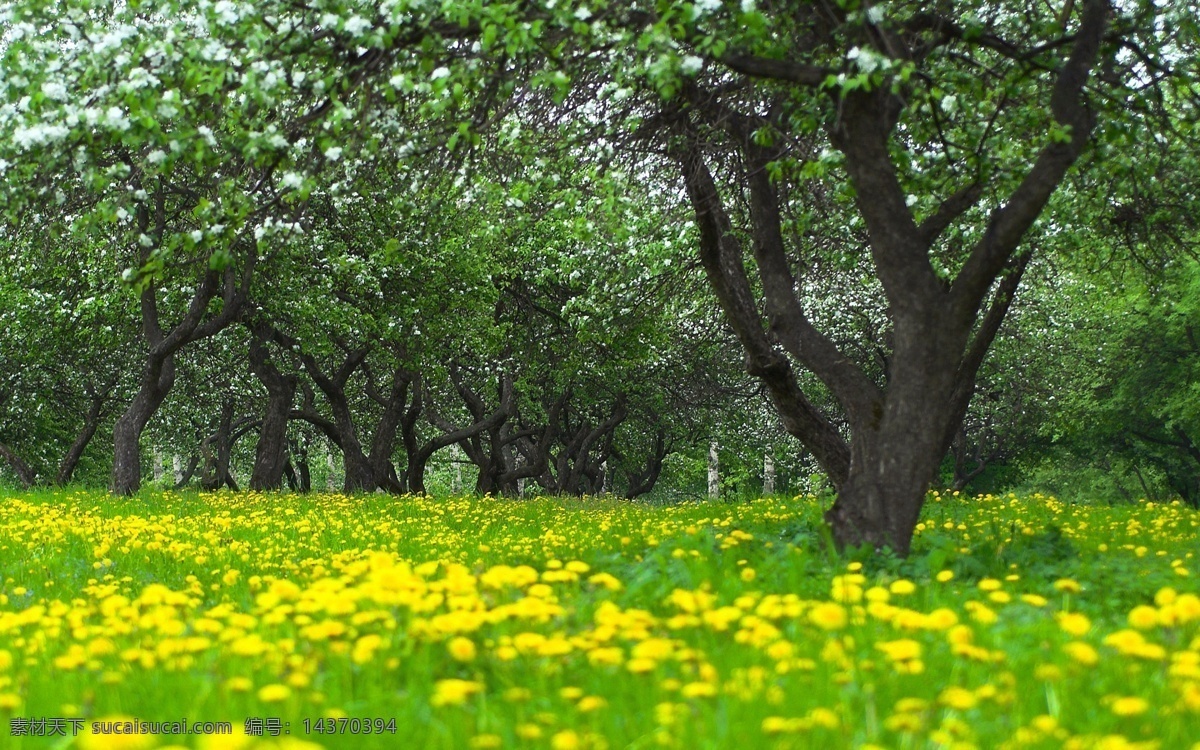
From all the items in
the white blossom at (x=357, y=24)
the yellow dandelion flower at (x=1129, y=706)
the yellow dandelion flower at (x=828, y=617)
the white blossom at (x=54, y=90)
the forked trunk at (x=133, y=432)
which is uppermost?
the white blossom at (x=357, y=24)

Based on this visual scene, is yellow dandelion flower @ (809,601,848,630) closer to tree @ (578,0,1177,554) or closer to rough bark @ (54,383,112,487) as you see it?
tree @ (578,0,1177,554)

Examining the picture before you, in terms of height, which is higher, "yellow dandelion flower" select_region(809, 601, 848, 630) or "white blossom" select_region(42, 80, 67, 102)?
"white blossom" select_region(42, 80, 67, 102)

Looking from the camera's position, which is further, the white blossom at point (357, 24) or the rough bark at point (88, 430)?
the rough bark at point (88, 430)

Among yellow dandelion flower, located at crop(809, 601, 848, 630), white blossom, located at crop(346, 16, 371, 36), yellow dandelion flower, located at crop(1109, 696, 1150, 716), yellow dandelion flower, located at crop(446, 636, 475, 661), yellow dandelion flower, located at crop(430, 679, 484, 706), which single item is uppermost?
white blossom, located at crop(346, 16, 371, 36)

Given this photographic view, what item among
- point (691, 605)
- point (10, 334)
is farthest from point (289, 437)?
point (691, 605)

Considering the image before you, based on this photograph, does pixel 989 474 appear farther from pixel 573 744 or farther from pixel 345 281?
pixel 573 744

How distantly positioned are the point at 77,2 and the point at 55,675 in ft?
13.0

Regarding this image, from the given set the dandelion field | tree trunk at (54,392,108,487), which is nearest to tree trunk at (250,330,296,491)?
tree trunk at (54,392,108,487)

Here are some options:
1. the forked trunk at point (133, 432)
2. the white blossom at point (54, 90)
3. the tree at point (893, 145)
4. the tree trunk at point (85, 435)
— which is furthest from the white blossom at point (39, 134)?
the tree trunk at point (85, 435)

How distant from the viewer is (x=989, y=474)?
37281 millimetres

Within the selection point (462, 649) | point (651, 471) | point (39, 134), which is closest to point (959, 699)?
point (462, 649)

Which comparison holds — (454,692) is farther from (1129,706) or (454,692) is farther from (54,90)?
(54,90)

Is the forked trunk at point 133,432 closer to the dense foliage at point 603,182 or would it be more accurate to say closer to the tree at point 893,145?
the dense foliage at point 603,182

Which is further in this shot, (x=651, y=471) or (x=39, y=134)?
(x=651, y=471)
